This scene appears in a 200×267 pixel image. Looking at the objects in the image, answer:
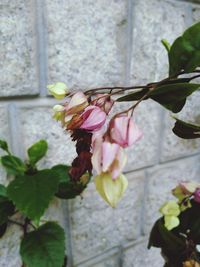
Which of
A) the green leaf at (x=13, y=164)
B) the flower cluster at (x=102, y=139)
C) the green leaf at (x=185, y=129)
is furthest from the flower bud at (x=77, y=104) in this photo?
the green leaf at (x=13, y=164)

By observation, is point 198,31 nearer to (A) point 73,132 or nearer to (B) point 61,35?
(A) point 73,132

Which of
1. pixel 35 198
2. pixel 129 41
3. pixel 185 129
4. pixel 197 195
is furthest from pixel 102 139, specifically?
pixel 129 41

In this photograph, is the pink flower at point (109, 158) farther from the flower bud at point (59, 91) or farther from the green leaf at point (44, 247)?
the green leaf at point (44, 247)

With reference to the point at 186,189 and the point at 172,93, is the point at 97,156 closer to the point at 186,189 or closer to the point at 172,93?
the point at 172,93

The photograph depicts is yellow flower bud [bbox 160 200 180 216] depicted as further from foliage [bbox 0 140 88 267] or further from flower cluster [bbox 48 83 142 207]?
flower cluster [bbox 48 83 142 207]

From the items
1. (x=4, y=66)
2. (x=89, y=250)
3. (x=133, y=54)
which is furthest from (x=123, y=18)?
(x=89, y=250)

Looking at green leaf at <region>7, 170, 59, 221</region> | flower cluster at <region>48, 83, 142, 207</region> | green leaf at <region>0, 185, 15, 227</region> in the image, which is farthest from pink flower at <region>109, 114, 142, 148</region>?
green leaf at <region>0, 185, 15, 227</region>
